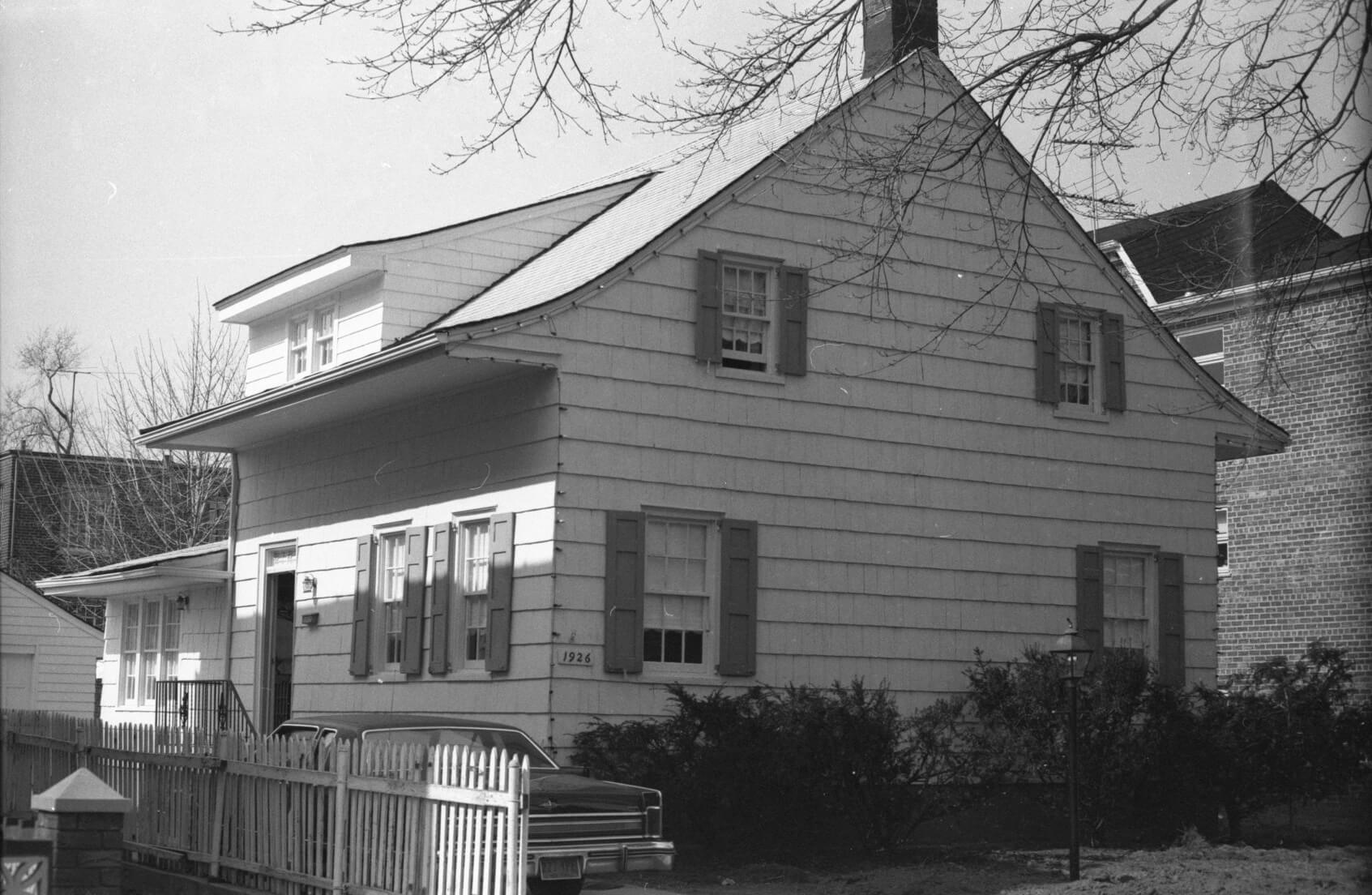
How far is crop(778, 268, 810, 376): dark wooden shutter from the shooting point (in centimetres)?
1691

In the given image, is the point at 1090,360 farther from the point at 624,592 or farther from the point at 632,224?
the point at 624,592

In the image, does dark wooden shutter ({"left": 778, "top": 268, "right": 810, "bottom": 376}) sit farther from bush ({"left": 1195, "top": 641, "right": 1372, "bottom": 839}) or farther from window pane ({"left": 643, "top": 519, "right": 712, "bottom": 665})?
bush ({"left": 1195, "top": 641, "right": 1372, "bottom": 839})

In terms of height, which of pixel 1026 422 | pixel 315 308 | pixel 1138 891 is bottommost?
pixel 1138 891

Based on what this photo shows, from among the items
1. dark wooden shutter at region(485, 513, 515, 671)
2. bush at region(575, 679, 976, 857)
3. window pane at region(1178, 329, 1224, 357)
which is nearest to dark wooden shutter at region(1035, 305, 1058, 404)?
bush at region(575, 679, 976, 857)

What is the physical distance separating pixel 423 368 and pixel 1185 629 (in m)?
9.82

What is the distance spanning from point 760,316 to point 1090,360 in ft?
15.8

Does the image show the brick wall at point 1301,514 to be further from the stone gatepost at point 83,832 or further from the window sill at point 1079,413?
the stone gatepost at point 83,832

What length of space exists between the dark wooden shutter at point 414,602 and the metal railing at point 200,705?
125 inches

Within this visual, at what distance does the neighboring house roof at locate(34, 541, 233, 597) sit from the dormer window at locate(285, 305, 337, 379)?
2892 mm

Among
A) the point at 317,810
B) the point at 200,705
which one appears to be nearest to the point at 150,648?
the point at 200,705

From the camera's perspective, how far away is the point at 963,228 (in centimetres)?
1852

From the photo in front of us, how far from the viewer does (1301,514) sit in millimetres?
26297

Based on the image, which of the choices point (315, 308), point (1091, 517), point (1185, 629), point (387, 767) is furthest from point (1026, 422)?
point (387, 767)

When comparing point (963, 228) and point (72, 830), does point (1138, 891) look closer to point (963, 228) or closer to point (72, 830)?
point (72, 830)
